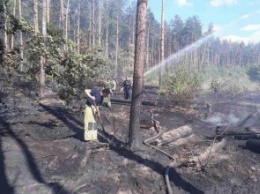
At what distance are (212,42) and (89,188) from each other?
393ft

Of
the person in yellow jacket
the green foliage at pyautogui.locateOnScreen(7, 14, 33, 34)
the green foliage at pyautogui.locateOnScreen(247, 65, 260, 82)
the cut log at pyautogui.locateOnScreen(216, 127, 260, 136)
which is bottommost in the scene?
the cut log at pyautogui.locateOnScreen(216, 127, 260, 136)

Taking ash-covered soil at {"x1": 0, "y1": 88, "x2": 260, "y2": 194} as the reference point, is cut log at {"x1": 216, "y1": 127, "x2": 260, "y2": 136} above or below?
above

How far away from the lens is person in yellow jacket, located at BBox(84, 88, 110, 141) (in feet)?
31.6

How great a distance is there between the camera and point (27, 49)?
1091 cm

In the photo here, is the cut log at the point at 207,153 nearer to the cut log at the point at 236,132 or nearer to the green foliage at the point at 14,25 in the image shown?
the cut log at the point at 236,132

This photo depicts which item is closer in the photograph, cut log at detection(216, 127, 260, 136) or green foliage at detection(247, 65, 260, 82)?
cut log at detection(216, 127, 260, 136)

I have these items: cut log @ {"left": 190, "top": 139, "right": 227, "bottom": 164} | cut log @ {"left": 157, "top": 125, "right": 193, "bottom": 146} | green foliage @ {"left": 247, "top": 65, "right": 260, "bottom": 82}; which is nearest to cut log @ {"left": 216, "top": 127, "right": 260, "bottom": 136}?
cut log @ {"left": 190, "top": 139, "right": 227, "bottom": 164}

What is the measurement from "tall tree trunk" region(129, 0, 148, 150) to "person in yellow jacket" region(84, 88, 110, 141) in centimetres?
103

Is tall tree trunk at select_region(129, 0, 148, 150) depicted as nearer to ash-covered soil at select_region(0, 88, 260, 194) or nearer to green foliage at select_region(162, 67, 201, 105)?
ash-covered soil at select_region(0, 88, 260, 194)

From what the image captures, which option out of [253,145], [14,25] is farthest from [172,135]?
[14,25]

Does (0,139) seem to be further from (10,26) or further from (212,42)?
(212,42)

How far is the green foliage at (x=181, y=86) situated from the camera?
16856mm

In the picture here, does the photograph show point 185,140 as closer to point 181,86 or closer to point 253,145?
point 253,145

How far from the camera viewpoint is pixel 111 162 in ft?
26.9
